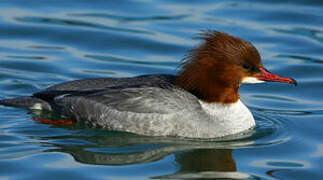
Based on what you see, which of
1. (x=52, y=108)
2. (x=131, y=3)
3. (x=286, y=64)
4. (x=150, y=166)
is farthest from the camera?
(x=131, y=3)

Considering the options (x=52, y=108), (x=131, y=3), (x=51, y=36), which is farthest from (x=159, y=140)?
(x=131, y=3)

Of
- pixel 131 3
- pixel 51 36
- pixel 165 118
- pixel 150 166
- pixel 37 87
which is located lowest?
pixel 150 166

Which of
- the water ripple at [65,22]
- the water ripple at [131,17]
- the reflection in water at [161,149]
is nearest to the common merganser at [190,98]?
the reflection in water at [161,149]

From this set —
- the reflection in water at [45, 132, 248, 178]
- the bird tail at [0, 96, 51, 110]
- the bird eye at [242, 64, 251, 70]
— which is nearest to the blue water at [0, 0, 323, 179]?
the reflection in water at [45, 132, 248, 178]

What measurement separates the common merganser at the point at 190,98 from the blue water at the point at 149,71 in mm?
189

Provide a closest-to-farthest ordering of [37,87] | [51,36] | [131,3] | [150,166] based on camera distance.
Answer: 1. [150,166]
2. [37,87]
3. [51,36]
4. [131,3]

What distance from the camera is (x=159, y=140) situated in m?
9.12

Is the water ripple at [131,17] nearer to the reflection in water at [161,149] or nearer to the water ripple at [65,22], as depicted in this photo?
the water ripple at [65,22]

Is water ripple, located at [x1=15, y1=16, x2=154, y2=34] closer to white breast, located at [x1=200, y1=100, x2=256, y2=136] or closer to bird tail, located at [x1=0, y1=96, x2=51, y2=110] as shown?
bird tail, located at [x1=0, y1=96, x2=51, y2=110]

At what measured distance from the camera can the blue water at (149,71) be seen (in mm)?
8383

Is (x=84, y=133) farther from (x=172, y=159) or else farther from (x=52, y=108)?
(x=172, y=159)

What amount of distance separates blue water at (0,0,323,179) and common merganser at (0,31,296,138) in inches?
7.5

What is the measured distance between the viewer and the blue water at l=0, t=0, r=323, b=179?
8.38 meters

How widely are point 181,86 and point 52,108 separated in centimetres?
193
